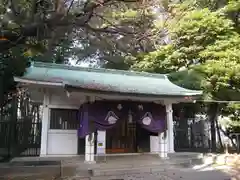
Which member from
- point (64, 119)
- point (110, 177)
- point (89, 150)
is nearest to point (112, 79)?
point (64, 119)

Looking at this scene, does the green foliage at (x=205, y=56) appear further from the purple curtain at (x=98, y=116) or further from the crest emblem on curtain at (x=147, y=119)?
the purple curtain at (x=98, y=116)

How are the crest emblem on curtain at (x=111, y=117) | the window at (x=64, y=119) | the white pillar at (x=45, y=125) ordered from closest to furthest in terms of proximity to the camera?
the crest emblem on curtain at (x=111, y=117)
the white pillar at (x=45, y=125)
the window at (x=64, y=119)

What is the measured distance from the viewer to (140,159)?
36.7 ft

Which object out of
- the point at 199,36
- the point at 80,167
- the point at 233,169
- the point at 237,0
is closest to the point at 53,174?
the point at 80,167

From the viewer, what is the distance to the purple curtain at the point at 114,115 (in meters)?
10.3

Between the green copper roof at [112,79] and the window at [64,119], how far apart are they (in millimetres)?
1603

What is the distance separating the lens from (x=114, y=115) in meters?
10.8

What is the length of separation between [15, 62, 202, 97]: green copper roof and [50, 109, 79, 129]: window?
160cm

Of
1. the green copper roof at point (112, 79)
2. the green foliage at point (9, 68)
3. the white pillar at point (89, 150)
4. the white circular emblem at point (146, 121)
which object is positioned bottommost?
the white pillar at point (89, 150)

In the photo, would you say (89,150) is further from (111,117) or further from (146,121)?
(146,121)

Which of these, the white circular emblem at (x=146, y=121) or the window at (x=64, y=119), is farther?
the window at (x=64, y=119)

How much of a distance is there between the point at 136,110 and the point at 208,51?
703 cm

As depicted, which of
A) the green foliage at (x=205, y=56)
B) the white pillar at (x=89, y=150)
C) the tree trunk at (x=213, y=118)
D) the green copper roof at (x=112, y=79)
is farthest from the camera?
the tree trunk at (x=213, y=118)

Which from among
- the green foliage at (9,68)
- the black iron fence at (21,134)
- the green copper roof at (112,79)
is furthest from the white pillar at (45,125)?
the green foliage at (9,68)
